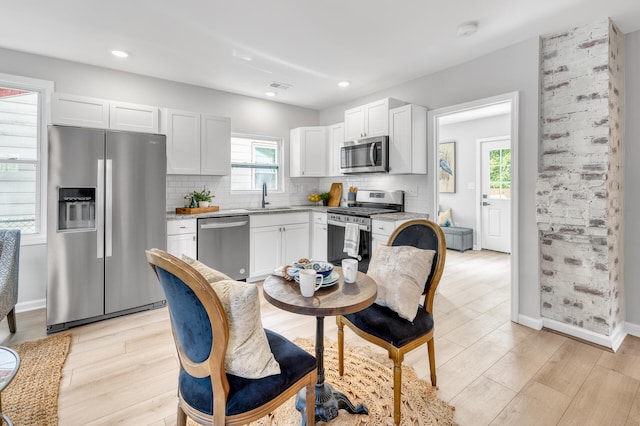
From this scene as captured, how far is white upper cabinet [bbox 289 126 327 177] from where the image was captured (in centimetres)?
491

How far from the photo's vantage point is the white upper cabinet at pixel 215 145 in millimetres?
3990

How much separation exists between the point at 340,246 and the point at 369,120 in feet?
5.50

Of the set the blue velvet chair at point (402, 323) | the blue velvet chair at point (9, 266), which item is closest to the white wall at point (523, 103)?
the blue velvet chair at point (402, 323)

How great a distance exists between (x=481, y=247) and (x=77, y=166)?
253 inches

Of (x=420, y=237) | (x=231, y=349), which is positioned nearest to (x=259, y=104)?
(x=420, y=237)

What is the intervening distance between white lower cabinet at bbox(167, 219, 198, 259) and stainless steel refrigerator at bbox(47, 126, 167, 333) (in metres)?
0.20

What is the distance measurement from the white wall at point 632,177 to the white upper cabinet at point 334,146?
3031 millimetres

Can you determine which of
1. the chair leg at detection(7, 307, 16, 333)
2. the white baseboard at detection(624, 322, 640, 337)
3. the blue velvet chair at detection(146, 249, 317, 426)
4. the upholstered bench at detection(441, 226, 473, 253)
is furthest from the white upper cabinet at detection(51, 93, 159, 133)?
the upholstered bench at detection(441, 226, 473, 253)

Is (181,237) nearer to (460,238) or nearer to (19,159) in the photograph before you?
(19,159)

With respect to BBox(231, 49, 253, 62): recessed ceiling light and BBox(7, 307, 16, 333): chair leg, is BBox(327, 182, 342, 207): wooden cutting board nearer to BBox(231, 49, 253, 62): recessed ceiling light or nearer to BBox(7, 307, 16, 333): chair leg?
BBox(231, 49, 253, 62): recessed ceiling light

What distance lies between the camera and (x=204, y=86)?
4.25 meters

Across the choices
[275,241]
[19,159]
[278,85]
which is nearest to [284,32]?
[278,85]

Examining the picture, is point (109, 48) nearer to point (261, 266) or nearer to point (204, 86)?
point (204, 86)

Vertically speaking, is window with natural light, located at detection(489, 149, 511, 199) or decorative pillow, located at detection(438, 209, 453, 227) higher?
window with natural light, located at detection(489, 149, 511, 199)
